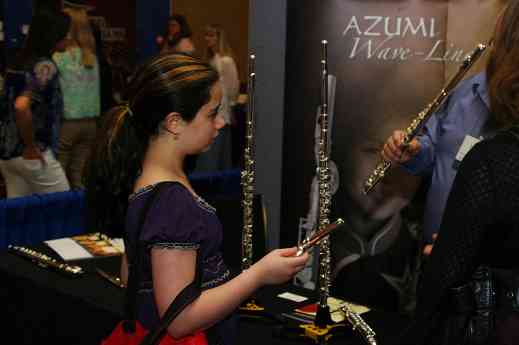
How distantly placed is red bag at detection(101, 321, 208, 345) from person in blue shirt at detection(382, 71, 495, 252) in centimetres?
117

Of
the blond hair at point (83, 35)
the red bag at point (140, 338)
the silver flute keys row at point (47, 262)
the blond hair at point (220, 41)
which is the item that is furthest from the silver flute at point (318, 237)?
the blond hair at point (220, 41)

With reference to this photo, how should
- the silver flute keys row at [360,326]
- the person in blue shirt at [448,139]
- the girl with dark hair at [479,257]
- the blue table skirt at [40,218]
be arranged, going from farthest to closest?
the blue table skirt at [40,218], the person in blue shirt at [448,139], the silver flute keys row at [360,326], the girl with dark hair at [479,257]

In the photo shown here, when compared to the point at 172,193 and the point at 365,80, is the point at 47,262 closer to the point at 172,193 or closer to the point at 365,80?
the point at 172,193

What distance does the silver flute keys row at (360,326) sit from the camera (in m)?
1.94

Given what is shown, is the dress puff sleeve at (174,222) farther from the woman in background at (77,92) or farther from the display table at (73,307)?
the woman in background at (77,92)

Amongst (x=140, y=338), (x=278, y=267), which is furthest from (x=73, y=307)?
(x=278, y=267)

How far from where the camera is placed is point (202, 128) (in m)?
1.65

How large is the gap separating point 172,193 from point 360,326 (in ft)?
2.44

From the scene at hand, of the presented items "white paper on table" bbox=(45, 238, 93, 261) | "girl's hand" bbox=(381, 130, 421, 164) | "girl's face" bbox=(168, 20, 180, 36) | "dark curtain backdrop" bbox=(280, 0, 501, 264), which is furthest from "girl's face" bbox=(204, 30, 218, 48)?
"girl's hand" bbox=(381, 130, 421, 164)

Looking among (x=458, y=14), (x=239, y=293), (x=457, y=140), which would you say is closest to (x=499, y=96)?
(x=239, y=293)

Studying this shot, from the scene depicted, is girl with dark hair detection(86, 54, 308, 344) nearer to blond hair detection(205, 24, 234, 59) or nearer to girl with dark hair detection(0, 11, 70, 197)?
girl with dark hair detection(0, 11, 70, 197)

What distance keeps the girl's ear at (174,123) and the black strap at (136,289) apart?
12 centimetres

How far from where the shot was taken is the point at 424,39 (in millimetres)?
2943

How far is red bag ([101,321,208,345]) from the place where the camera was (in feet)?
5.32
